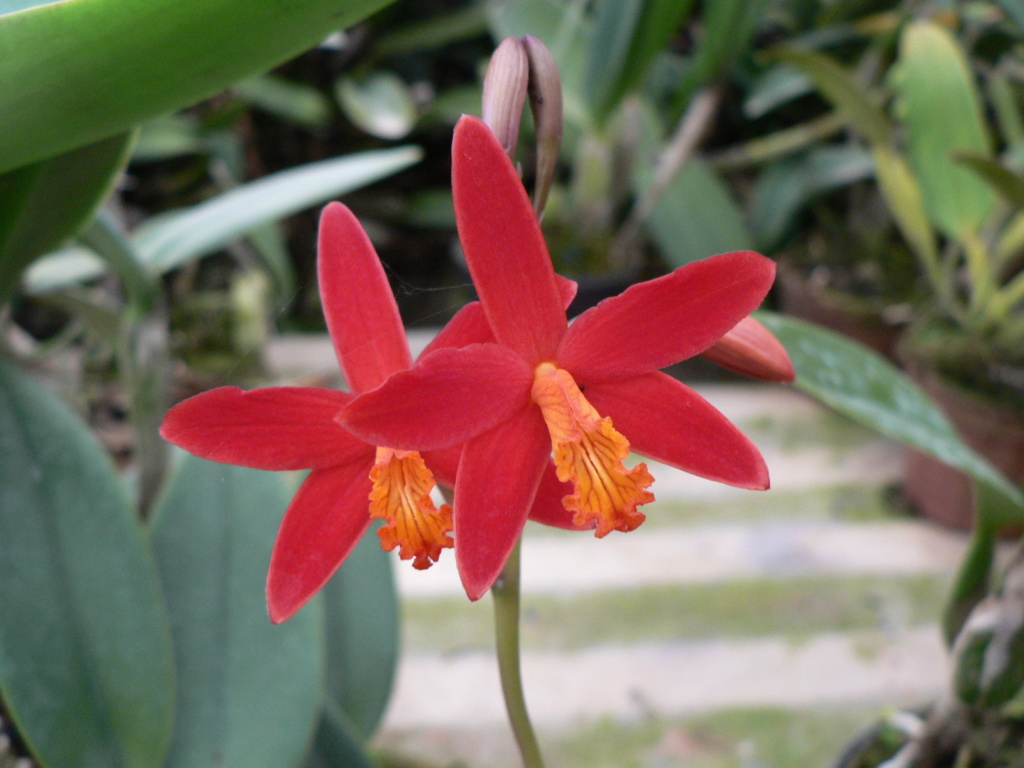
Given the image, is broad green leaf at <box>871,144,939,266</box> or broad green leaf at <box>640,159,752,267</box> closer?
broad green leaf at <box>871,144,939,266</box>

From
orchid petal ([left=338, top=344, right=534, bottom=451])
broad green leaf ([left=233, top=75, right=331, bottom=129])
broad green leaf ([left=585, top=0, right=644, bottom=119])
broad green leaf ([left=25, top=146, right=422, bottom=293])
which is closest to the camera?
orchid petal ([left=338, top=344, right=534, bottom=451])

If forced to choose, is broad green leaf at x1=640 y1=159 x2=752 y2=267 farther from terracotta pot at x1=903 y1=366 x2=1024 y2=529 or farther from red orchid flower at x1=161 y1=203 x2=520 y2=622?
red orchid flower at x1=161 y1=203 x2=520 y2=622

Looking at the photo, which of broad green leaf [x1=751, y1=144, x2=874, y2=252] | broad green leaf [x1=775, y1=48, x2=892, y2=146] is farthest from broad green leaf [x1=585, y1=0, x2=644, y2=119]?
broad green leaf [x1=751, y1=144, x2=874, y2=252]

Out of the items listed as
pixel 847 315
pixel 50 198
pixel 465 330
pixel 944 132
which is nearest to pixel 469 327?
pixel 465 330

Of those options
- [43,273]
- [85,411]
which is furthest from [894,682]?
[85,411]

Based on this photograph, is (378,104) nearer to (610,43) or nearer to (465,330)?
(610,43)

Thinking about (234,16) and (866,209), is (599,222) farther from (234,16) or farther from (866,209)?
(234,16)
